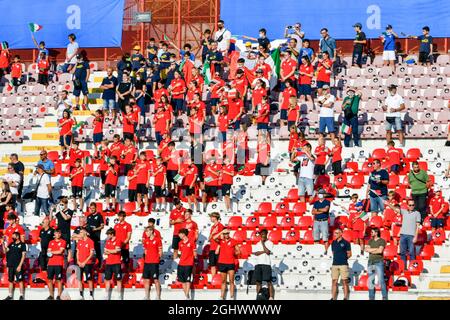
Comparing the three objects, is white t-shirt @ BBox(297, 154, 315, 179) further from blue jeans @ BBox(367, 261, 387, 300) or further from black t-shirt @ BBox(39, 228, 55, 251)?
black t-shirt @ BBox(39, 228, 55, 251)

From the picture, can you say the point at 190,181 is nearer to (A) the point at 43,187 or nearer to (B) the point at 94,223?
(B) the point at 94,223

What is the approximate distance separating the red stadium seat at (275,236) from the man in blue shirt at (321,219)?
90 centimetres

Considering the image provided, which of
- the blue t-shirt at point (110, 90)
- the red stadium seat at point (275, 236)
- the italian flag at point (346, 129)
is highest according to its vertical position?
the blue t-shirt at point (110, 90)

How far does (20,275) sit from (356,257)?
23.2ft

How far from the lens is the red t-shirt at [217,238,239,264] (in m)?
25.0

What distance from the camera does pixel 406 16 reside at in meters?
32.8

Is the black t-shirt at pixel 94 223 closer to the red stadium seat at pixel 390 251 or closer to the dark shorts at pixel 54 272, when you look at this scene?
the dark shorts at pixel 54 272

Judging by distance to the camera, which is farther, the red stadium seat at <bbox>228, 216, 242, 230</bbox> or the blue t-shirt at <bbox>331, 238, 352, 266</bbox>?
the red stadium seat at <bbox>228, 216, 242, 230</bbox>

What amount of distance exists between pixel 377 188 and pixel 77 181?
690 centimetres

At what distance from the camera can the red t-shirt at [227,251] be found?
82.0ft

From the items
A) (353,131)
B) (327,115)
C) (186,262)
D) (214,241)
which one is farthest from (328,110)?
(186,262)

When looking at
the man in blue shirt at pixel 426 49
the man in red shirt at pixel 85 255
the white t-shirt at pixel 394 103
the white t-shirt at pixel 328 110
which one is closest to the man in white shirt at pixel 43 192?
the man in red shirt at pixel 85 255

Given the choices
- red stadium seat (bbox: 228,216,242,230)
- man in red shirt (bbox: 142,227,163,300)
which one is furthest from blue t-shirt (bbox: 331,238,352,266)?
man in red shirt (bbox: 142,227,163,300)

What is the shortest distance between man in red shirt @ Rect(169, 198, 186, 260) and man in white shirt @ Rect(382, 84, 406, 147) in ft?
17.3
